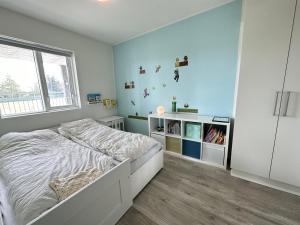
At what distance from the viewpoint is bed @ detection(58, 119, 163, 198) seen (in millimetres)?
1575

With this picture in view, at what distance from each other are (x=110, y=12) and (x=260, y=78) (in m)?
2.28

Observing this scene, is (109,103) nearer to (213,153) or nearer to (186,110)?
(186,110)

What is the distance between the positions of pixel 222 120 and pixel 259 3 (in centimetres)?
146

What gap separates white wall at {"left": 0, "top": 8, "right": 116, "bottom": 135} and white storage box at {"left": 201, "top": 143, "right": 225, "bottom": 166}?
8.24 feet

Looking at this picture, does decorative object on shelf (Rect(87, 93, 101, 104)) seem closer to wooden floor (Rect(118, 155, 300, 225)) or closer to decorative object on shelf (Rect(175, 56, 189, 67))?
decorative object on shelf (Rect(175, 56, 189, 67))

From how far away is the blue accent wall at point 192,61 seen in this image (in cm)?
204

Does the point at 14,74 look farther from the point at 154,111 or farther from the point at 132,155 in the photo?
the point at 154,111

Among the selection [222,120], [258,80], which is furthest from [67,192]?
[258,80]

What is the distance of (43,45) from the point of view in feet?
7.38

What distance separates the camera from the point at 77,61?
107 inches

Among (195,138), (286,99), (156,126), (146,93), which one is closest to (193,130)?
(195,138)

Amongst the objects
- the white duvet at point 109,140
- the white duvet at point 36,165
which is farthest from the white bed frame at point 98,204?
the white duvet at point 109,140

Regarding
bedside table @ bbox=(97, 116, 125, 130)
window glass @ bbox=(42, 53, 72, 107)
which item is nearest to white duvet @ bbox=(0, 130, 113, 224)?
window glass @ bbox=(42, 53, 72, 107)

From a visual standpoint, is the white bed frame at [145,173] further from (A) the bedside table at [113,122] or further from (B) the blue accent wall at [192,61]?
(A) the bedside table at [113,122]
